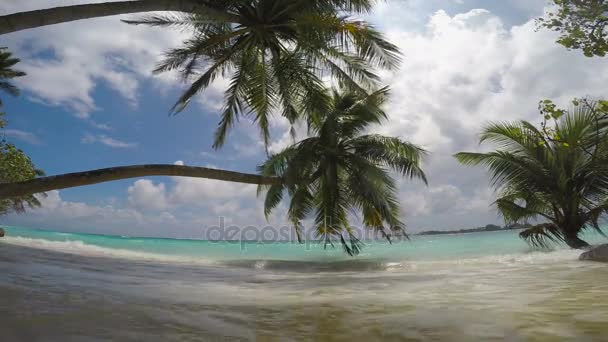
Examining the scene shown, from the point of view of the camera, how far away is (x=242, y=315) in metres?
2.63

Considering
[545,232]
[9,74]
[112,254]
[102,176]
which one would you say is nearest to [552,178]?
[545,232]

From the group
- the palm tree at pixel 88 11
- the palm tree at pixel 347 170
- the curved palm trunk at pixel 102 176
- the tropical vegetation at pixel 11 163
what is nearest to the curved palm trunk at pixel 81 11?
the palm tree at pixel 88 11

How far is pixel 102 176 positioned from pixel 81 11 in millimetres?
1910

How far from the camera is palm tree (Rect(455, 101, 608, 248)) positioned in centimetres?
952

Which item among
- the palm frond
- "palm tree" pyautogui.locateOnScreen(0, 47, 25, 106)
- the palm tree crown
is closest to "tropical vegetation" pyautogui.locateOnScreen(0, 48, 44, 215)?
"palm tree" pyautogui.locateOnScreen(0, 47, 25, 106)

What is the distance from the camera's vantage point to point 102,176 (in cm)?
299

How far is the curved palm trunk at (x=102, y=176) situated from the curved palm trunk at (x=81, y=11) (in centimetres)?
147

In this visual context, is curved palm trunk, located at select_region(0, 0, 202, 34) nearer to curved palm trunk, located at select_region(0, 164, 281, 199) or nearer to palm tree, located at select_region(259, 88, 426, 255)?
curved palm trunk, located at select_region(0, 164, 281, 199)

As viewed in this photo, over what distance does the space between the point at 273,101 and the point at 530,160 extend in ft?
24.5

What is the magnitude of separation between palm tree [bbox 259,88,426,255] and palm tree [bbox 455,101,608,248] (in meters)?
2.13

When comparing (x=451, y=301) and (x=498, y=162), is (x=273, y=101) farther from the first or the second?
(x=498, y=162)

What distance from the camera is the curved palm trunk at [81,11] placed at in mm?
3221

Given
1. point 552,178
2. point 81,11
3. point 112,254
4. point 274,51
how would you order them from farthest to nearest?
point 112,254, point 552,178, point 274,51, point 81,11

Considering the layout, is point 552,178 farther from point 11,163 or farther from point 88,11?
point 11,163
